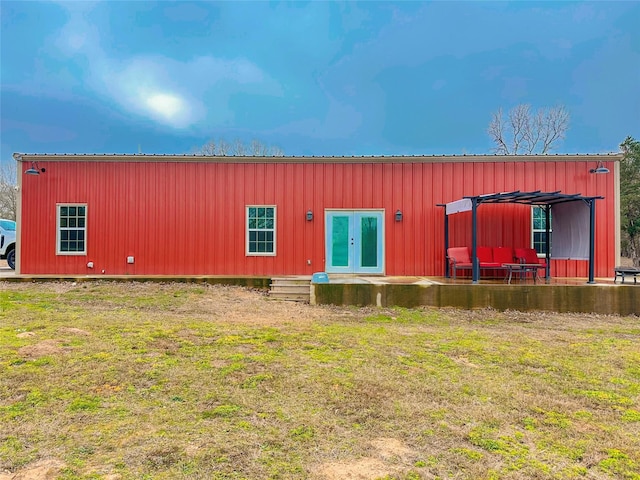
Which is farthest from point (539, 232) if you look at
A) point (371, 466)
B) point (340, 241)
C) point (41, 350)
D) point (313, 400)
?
point (41, 350)

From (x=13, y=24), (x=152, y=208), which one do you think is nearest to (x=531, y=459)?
(x=152, y=208)

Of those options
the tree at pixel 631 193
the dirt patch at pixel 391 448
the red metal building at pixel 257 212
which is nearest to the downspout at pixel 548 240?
the red metal building at pixel 257 212

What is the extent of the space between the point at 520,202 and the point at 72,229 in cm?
1192

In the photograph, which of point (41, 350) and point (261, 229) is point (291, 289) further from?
point (41, 350)

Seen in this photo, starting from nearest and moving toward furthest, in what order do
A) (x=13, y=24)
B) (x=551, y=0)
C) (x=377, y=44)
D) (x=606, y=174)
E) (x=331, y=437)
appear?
(x=331, y=437), (x=606, y=174), (x=13, y=24), (x=551, y=0), (x=377, y=44)

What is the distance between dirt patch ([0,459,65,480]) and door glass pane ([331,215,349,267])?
27.3 feet

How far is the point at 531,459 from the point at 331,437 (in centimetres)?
114

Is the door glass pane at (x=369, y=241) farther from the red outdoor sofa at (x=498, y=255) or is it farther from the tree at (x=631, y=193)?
the tree at (x=631, y=193)

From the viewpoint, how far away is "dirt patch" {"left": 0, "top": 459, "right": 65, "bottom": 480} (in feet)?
6.14

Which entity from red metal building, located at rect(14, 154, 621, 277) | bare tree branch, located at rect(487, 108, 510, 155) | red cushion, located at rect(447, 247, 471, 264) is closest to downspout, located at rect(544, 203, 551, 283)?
red metal building, located at rect(14, 154, 621, 277)

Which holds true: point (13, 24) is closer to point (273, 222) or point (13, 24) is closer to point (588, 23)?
point (273, 222)

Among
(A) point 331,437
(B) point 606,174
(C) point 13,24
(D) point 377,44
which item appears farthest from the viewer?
(D) point 377,44

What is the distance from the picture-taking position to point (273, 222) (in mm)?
10203

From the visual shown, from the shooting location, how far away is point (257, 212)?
403 inches
